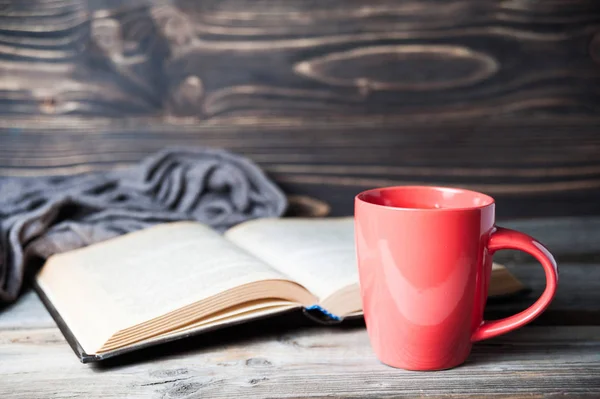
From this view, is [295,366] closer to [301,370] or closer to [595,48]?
[301,370]

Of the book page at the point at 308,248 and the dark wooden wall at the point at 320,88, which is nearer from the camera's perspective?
the book page at the point at 308,248

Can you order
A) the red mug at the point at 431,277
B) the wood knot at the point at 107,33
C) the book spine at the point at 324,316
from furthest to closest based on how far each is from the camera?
the wood knot at the point at 107,33 → the book spine at the point at 324,316 → the red mug at the point at 431,277

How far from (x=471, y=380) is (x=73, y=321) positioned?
0.40 metres

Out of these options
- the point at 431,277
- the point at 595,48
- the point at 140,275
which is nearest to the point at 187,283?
the point at 140,275

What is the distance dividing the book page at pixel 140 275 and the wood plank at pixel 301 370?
0.04 metres

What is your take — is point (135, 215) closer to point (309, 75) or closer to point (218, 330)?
point (218, 330)

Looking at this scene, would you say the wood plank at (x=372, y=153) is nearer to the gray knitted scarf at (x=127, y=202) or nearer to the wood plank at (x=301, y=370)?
the gray knitted scarf at (x=127, y=202)

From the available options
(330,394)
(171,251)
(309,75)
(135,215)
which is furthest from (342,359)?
(309,75)

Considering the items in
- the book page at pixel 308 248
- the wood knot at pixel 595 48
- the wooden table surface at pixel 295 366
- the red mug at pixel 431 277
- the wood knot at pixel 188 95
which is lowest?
the wooden table surface at pixel 295 366

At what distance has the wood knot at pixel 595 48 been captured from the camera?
1.15 m

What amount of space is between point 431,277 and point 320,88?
0.70m

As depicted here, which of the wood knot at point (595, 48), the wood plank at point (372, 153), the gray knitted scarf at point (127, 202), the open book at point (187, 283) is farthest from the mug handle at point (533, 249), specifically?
the wood knot at point (595, 48)

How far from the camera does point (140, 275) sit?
69 cm

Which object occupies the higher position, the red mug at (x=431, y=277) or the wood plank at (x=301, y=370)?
the red mug at (x=431, y=277)
